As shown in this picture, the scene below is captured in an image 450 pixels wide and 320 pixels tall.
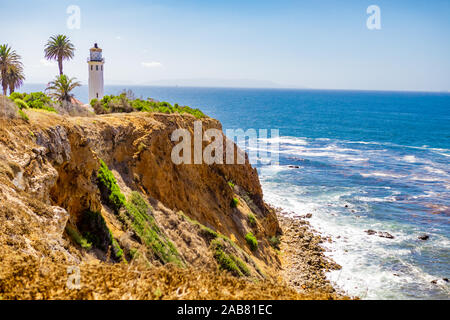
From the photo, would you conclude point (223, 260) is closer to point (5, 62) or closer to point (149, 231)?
point (149, 231)

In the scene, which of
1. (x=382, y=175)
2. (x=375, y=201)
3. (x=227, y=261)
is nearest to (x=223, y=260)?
(x=227, y=261)

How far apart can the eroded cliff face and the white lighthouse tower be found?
18491mm

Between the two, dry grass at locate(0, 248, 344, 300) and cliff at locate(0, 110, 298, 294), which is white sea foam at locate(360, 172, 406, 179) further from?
dry grass at locate(0, 248, 344, 300)

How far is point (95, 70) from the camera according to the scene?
4456 centimetres

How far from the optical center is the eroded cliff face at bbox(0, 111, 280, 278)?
10.2 metres

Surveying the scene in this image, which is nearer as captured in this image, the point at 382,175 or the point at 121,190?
the point at 121,190

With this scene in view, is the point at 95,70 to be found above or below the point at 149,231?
above

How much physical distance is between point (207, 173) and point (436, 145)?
73243mm

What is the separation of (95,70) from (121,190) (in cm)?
2882

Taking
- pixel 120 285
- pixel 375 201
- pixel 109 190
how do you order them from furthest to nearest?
pixel 375 201 → pixel 109 190 → pixel 120 285

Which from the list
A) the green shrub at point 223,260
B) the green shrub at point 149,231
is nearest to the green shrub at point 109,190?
the green shrub at point 149,231

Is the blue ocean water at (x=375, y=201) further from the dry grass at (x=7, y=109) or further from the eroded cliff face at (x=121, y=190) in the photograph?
the dry grass at (x=7, y=109)

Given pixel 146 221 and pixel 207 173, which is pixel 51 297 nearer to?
pixel 146 221
